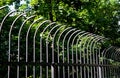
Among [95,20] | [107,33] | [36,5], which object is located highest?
[36,5]

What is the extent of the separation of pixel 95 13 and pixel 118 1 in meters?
5.52

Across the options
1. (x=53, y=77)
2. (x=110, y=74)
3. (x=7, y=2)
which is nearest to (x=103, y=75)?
(x=110, y=74)

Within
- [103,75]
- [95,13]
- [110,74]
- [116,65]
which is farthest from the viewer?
[95,13]

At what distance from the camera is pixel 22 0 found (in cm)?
2388

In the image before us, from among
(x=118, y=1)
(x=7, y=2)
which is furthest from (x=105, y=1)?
(x=7, y=2)

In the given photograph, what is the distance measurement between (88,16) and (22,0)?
16.7 ft

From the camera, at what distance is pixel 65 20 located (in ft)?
73.4

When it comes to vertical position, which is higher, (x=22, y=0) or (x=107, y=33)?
(x=22, y=0)

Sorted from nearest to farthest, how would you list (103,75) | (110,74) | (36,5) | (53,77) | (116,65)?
(53,77) → (103,75) → (110,74) → (116,65) → (36,5)

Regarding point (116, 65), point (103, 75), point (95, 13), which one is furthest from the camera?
point (95, 13)

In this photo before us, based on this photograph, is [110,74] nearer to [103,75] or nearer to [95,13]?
[103,75]

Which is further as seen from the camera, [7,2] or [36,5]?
[7,2]

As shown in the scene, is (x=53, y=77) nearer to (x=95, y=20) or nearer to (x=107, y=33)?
(x=95, y=20)

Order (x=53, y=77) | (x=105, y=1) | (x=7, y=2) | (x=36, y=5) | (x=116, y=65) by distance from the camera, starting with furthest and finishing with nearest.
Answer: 1. (x=105, y=1)
2. (x=7, y=2)
3. (x=36, y=5)
4. (x=116, y=65)
5. (x=53, y=77)
